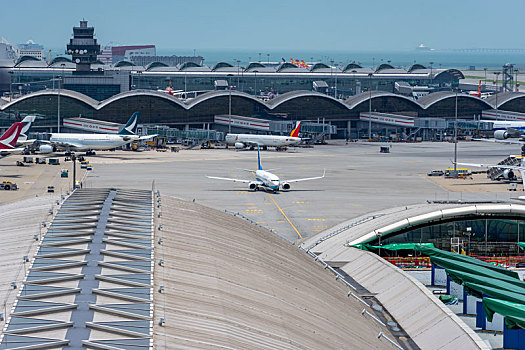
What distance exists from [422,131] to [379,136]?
32.0 feet

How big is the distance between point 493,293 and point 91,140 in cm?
11319

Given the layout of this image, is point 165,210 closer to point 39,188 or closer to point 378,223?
point 378,223

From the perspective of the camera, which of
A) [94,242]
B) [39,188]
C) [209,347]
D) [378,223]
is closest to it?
[209,347]

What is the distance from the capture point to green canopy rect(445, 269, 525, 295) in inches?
1665

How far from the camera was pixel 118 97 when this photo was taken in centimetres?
17300

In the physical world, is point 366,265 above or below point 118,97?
below

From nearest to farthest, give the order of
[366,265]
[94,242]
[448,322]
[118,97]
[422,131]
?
[94,242]
[448,322]
[366,265]
[118,97]
[422,131]

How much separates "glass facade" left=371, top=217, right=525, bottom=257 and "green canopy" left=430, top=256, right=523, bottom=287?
44.6ft

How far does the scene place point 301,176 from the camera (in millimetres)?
121250

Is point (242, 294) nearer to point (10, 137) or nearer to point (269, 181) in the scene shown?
point (269, 181)

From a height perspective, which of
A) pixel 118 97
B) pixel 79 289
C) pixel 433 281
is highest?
pixel 118 97

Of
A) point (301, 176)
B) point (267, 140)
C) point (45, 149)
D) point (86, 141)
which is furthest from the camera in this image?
point (267, 140)

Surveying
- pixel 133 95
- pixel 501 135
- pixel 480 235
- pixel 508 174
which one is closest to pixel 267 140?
pixel 133 95

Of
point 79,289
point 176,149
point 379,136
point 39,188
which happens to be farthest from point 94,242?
point 379,136
